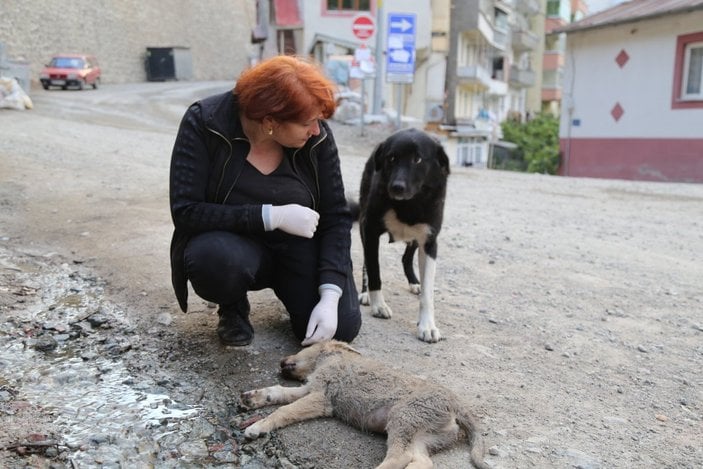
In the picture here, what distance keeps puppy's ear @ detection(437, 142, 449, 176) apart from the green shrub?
74.0 ft

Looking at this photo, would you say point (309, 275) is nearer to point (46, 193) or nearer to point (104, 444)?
point (104, 444)

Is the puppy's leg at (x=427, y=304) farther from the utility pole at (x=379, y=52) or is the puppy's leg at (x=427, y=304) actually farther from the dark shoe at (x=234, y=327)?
the utility pole at (x=379, y=52)

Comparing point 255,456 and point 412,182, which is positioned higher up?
point 412,182

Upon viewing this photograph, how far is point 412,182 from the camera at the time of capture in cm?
344

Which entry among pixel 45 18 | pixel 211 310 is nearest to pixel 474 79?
pixel 45 18

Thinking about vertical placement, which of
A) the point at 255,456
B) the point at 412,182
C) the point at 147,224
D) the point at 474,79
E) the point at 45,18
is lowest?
the point at 255,456

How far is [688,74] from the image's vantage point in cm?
1427

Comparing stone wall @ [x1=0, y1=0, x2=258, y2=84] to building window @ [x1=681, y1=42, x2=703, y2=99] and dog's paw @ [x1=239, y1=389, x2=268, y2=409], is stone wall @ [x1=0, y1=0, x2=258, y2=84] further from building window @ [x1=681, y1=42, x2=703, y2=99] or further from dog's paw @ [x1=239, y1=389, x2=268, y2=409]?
dog's paw @ [x1=239, y1=389, x2=268, y2=409]

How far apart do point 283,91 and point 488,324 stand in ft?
6.08

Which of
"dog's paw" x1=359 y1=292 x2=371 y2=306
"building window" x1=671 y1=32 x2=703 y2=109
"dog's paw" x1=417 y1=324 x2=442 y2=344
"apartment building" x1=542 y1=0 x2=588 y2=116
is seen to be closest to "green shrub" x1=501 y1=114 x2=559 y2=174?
"building window" x1=671 y1=32 x2=703 y2=109

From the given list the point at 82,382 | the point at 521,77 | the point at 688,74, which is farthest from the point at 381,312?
the point at 521,77

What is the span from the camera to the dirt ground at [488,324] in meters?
2.28

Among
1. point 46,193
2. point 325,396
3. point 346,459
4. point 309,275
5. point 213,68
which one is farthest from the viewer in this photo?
point 213,68

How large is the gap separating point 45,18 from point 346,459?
110 ft
